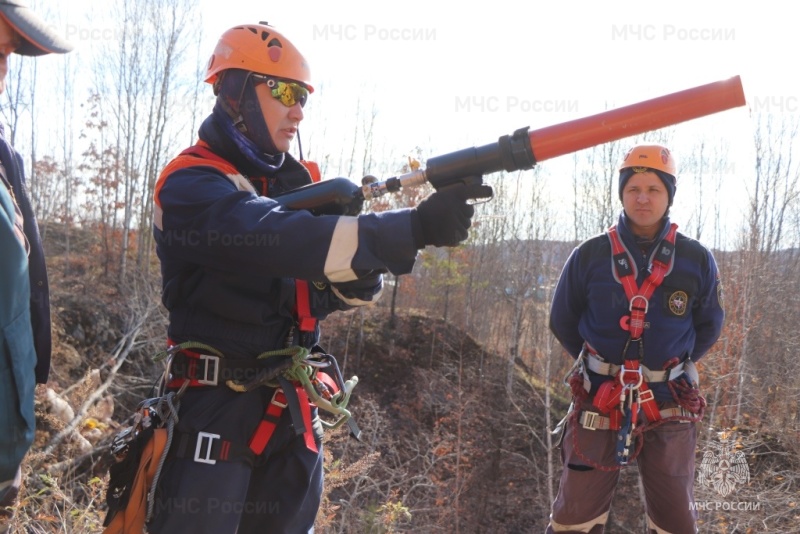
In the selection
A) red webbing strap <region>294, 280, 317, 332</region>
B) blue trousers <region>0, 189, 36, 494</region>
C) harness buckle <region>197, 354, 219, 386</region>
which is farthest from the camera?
red webbing strap <region>294, 280, 317, 332</region>

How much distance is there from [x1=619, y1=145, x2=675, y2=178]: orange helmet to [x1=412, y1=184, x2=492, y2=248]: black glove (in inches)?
96.7

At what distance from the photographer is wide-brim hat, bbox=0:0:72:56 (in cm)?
210

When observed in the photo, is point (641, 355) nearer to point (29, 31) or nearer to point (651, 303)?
point (651, 303)

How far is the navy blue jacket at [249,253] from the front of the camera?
2217 mm

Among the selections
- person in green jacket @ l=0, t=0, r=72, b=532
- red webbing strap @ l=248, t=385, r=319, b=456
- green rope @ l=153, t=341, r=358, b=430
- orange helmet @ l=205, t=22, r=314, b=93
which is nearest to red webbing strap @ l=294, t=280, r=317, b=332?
green rope @ l=153, t=341, r=358, b=430

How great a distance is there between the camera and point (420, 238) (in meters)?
2.25

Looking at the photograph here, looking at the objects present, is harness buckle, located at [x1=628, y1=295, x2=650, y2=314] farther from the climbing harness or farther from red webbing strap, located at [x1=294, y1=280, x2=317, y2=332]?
red webbing strap, located at [x1=294, y1=280, x2=317, y2=332]

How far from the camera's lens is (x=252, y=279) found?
2578 millimetres

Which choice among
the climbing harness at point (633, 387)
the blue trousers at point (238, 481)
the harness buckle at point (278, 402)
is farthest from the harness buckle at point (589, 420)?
the harness buckle at point (278, 402)

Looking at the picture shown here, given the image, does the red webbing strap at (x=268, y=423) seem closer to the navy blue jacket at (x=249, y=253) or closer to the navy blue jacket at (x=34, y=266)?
the navy blue jacket at (x=249, y=253)

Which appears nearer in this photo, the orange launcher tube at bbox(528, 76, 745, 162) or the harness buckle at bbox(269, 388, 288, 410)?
the orange launcher tube at bbox(528, 76, 745, 162)

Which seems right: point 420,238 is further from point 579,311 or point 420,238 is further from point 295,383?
point 579,311

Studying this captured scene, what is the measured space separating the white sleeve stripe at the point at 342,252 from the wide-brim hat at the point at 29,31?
3.64 feet

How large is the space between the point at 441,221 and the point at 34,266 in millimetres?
1473
